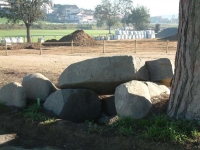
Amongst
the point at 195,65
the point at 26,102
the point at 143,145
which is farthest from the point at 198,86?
the point at 26,102

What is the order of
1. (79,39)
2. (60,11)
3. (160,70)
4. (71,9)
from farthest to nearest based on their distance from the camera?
1. (71,9)
2. (60,11)
3. (79,39)
4. (160,70)

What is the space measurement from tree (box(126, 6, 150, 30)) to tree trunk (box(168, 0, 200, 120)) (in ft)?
248

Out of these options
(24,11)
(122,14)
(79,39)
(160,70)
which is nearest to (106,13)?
(122,14)

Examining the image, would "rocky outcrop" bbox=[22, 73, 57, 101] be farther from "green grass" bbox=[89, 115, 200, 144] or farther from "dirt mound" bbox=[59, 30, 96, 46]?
"dirt mound" bbox=[59, 30, 96, 46]

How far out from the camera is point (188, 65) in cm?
538

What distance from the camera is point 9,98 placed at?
7.05 m

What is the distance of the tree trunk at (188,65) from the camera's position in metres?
5.25

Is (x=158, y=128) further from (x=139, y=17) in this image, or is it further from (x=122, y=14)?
(x=122, y=14)

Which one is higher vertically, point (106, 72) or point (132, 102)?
point (106, 72)

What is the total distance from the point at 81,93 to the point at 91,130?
140cm

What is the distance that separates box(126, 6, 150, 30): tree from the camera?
261 ft

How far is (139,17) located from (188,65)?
3021 inches

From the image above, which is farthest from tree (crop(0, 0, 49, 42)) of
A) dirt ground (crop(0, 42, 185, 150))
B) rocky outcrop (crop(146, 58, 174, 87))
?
dirt ground (crop(0, 42, 185, 150))

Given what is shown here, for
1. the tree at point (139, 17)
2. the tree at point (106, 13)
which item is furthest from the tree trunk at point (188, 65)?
the tree at point (106, 13)
